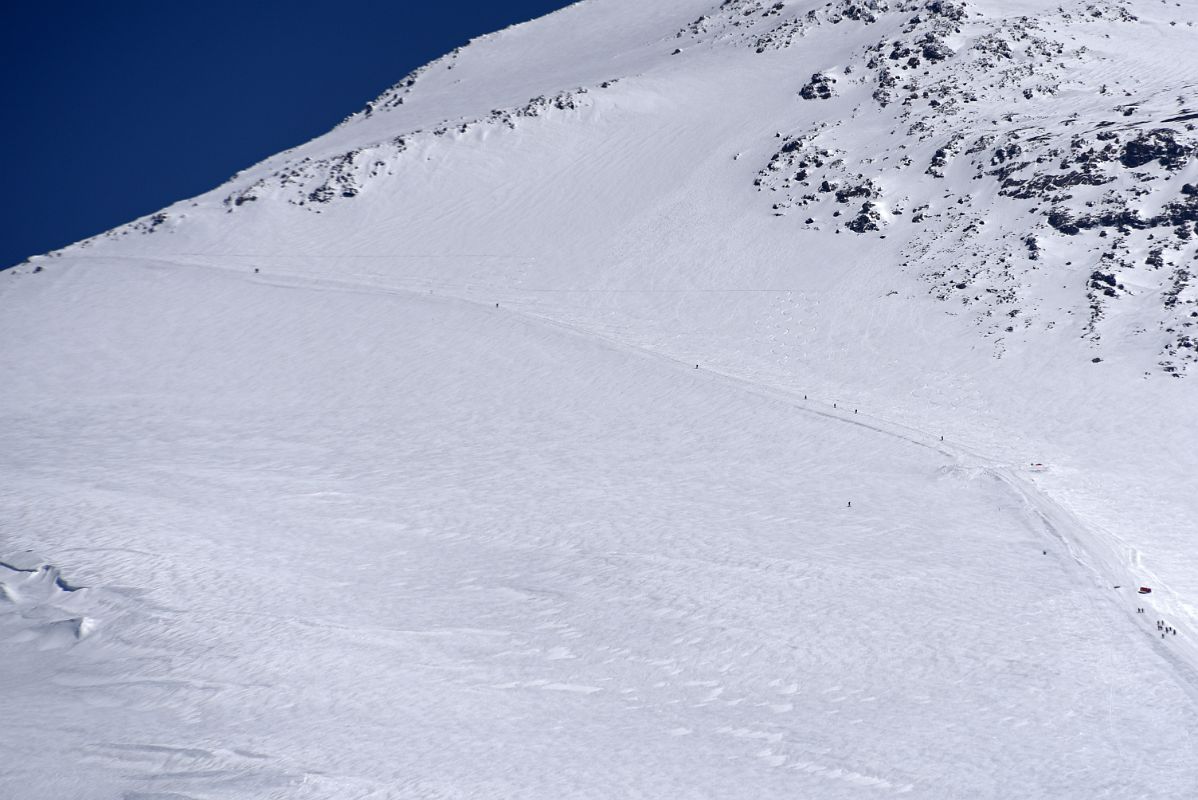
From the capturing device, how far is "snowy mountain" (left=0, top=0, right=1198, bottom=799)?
25.0 metres

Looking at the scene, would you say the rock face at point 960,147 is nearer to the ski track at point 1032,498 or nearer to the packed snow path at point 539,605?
the ski track at point 1032,498

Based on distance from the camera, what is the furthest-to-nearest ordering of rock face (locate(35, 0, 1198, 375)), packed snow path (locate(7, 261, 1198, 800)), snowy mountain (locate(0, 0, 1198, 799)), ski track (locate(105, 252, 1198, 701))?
1. rock face (locate(35, 0, 1198, 375))
2. ski track (locate(105, 252, 1198, 701))
3. snowy mountain (locate(0, 0, 1198, 799))
4. packed snow path (locate(7, 261, 1198, 800))

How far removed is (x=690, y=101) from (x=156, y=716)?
246ft

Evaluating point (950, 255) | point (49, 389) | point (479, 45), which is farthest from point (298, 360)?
point (479, 45)

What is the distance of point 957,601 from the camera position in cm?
3148

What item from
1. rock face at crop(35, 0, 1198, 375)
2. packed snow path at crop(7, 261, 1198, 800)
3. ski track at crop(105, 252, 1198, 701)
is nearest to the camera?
packed snow path at crop(7, 261, 1198, 800)

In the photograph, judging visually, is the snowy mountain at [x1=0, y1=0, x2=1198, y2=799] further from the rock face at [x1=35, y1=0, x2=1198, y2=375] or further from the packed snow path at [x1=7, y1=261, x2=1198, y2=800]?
the rock face at [x1=35, y1=0, x2=1198, y2=375]

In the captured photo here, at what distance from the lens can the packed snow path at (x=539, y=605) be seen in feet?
77.3

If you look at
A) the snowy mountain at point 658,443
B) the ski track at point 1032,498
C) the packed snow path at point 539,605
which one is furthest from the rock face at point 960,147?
the packed snow path at point 539,605

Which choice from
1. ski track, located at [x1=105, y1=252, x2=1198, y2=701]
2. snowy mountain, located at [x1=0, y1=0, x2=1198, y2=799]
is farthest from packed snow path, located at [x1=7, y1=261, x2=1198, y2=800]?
ski track, located at [x1=105, y1=252, x2=1198, y2=701]

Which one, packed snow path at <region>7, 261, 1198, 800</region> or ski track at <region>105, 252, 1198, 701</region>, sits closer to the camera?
packed snow path at <region>7, 261, 1198, 800</region>

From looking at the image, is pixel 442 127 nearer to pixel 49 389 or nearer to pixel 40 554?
pixel 49 389

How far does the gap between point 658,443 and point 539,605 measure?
53.4 ft

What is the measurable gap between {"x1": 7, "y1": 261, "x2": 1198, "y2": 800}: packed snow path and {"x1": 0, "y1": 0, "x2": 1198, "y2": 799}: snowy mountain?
17cm
